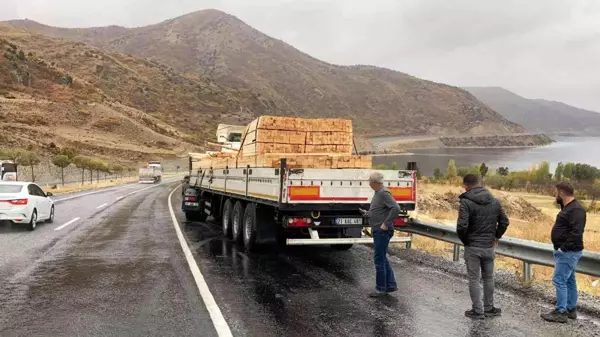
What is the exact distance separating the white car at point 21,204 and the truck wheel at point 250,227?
24.5 ft

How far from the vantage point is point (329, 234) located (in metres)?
10.6

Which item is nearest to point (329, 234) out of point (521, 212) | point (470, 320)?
point (470, 320)

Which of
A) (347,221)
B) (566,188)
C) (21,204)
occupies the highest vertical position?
(566,188)

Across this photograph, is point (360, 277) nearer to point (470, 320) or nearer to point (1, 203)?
point (470, 320)

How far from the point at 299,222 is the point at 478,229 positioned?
145 inches

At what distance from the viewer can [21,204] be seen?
1462 cm

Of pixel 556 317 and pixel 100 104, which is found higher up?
pixel 100 104

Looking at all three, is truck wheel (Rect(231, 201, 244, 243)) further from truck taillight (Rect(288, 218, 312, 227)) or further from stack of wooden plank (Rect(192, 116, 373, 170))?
truck taillight (Rect(288, 218, 312, 227))

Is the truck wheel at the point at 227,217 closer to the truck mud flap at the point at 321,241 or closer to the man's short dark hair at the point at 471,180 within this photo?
the truck mud flap at the point at 321,241

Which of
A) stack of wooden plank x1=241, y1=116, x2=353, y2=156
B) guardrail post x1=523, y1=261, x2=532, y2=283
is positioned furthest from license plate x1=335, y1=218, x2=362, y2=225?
guardrail post x1=523, y1=261, x2=532, y2=283

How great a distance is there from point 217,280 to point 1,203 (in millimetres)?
9627

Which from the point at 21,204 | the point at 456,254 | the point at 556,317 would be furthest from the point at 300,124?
the point at 21,204

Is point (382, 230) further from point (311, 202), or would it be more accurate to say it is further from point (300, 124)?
point (300, 124)

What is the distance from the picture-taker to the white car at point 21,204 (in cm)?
1445
